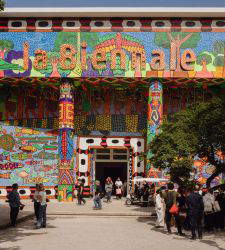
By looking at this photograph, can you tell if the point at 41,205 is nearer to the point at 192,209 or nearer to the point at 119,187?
the point at 192,209

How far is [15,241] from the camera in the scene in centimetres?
1405

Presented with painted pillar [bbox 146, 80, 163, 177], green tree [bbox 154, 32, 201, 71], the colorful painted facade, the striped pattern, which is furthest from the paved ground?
the striped pattern

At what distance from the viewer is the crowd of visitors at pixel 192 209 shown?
48.9 ft

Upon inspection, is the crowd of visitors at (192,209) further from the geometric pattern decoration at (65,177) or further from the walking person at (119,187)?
the walking person at (119,187)

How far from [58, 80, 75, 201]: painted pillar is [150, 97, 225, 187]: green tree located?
Answer: 1126cm

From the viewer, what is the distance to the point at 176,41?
31.2 m

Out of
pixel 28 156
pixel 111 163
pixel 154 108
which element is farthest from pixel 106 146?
pixel 28 156

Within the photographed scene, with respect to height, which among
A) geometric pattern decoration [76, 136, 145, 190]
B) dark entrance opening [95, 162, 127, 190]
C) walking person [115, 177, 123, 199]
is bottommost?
walking person [115, 177, 123, 199]

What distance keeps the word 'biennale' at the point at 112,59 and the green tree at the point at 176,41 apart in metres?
0.13

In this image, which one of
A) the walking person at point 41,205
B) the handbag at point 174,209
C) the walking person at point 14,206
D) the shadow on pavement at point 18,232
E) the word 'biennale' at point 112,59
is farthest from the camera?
the word 'biennale' at point 112,59

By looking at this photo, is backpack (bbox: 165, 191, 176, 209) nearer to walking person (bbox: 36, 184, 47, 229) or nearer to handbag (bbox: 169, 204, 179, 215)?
handbag (bbox: 169, 204, 179, 215)

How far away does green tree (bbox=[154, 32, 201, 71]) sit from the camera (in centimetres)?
3105

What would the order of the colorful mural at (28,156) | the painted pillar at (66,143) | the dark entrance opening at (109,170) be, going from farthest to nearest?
the dark entrance opening at (109,170), the colorful mural at (28,156), the painted pillar at (66,143)

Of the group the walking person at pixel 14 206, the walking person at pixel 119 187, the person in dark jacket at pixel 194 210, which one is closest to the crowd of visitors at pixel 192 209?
the person in dark jacket at pixel 194 210
